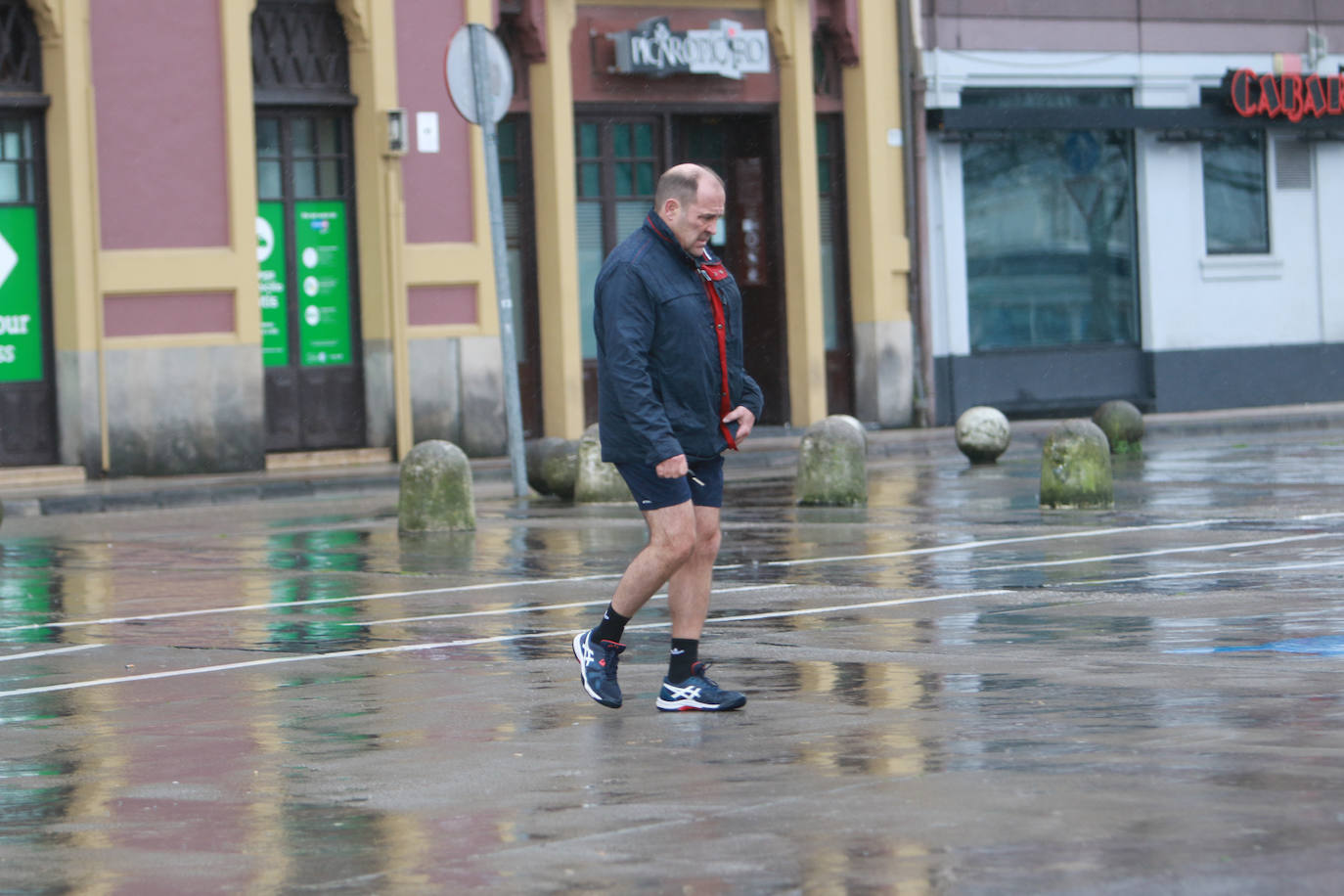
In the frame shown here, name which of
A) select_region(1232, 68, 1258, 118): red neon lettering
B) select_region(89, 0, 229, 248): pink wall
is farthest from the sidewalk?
select_region(1232, 68, 1258, 118): red neon lettering

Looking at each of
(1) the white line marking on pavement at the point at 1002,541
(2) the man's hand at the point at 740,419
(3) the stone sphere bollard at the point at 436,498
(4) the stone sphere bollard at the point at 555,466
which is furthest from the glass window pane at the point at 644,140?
(2) the man's hand at the point at 740,419

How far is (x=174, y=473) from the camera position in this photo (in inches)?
902

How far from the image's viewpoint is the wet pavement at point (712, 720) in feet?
18.2

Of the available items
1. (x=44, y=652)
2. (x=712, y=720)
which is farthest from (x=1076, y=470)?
(x=712, y=720)

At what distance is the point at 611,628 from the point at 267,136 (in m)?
16.6

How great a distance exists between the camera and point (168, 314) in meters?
23.0

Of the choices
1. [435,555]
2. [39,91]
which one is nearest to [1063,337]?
[39,91]

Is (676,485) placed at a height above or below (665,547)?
above

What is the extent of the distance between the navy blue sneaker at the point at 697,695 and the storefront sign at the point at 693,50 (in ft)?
60.8

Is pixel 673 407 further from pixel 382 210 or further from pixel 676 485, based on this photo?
pixel 382 210

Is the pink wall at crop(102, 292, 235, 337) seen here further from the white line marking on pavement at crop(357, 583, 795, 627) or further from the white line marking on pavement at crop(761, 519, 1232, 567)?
the white line marking on pavement at crop(357, 583, 795, 627)

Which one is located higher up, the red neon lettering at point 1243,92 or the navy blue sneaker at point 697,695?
the red neon lettering at point 1243,92

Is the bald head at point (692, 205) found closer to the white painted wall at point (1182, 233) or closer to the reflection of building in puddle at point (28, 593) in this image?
the reflection of building in puddle at point (28, 593)

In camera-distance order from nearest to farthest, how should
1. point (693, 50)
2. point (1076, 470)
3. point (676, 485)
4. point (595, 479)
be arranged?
point (676, 485) < point (1076, 470) < point (595, 479) < point (693, 50)
